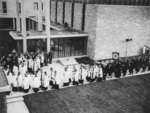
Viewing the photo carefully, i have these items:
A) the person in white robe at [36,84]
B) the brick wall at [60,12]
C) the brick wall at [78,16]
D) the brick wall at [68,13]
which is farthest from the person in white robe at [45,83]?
the brick wall at [60,12]

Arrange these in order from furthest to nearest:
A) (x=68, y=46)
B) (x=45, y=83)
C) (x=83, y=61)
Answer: (x=68, y=46)
(x=83, y=61)
(x=45, y=83)

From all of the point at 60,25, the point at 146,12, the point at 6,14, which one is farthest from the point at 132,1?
the point at 6,14

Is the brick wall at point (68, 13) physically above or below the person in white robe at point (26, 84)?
above

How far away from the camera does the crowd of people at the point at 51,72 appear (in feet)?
45.2

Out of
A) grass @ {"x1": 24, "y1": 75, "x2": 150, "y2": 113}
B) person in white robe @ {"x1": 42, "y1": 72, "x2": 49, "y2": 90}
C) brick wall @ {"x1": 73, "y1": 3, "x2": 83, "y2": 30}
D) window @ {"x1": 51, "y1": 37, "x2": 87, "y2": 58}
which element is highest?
brick wall @ {"x1": 73, "y1": 3, "x2": 83, "y2": 30}

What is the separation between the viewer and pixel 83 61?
2119 cm

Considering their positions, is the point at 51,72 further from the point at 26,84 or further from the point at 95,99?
the point at 95,99

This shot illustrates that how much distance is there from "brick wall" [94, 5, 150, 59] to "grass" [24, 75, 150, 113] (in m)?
6.41

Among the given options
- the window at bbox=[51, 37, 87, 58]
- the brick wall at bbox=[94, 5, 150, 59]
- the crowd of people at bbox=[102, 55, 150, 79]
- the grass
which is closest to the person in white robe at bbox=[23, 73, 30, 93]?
the grass

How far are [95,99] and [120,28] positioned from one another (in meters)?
10.6

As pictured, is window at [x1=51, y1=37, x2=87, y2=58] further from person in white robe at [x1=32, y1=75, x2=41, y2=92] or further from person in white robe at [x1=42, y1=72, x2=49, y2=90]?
person in white robe at [x1=32, y1=75, x2=41, y2=92]

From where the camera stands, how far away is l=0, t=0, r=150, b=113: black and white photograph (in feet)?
41.6

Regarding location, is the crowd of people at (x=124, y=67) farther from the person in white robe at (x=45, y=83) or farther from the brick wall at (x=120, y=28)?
the person in white robe at (x=45, y=83)

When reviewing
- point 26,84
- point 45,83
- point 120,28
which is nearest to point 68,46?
point 120,28
